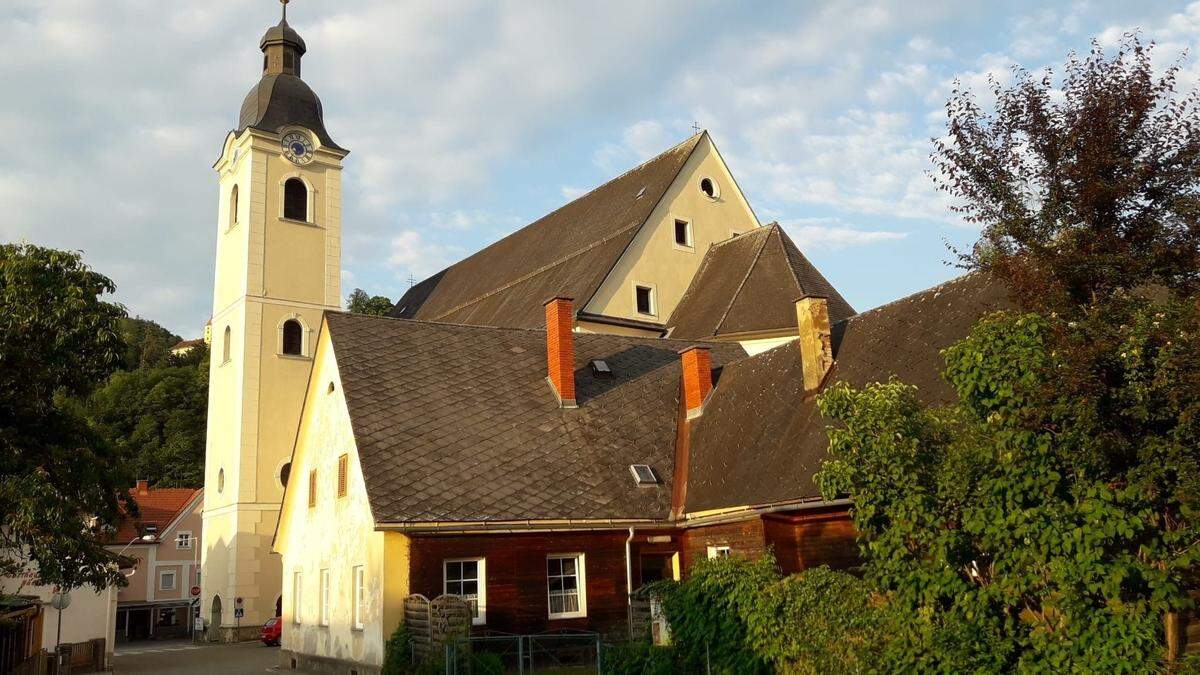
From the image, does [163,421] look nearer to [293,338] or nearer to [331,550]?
[293,338]

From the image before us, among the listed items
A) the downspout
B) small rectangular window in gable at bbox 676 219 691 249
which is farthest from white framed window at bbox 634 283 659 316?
the downspout

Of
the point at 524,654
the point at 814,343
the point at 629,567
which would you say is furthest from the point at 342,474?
the point at 814,343

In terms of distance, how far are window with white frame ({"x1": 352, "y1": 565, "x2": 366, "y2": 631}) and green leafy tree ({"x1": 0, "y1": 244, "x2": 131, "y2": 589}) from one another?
19.2ft

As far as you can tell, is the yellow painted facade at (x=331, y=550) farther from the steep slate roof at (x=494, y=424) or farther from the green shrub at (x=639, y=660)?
the green shrub at (x=639, y=660)

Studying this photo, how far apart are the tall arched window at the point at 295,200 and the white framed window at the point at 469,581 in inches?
904

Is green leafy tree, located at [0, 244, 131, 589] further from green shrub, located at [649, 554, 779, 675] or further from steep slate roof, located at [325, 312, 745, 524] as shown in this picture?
green shrub, located at [649, 554, 779, 675]

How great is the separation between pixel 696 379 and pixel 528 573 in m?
6.34

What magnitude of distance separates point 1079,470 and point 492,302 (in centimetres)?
2857

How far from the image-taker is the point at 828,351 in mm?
19250

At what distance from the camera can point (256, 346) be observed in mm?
35125

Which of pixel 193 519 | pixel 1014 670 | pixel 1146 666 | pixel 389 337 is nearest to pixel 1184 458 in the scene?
pixel 1146 666

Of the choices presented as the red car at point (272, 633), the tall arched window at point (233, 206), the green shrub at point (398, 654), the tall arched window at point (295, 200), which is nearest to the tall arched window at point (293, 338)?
the tall arched window at point (295, 200)

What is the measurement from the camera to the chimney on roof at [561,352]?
2197 centimetres

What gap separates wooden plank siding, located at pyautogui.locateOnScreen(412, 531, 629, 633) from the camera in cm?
1759
